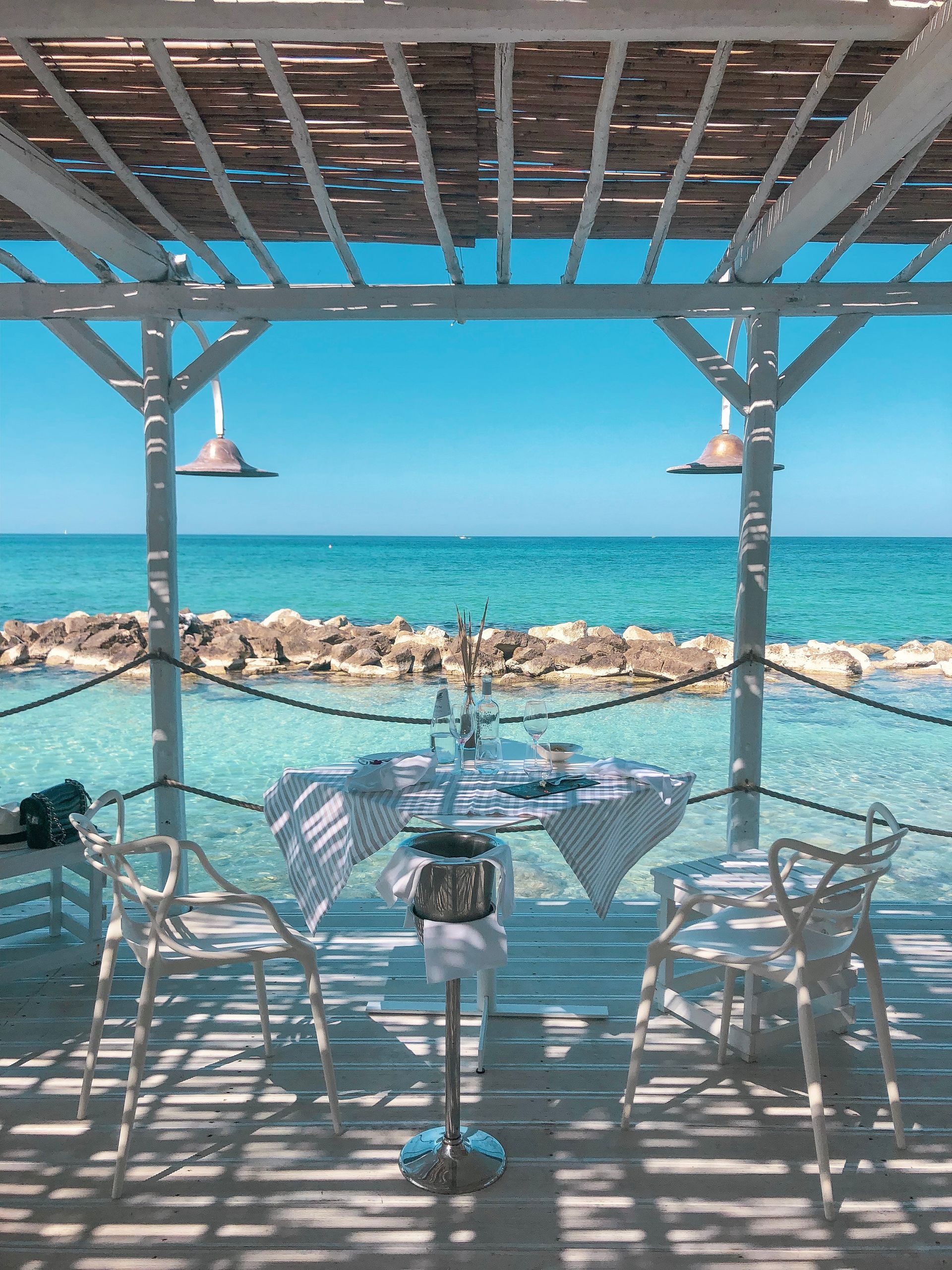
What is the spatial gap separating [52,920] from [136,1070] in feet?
5.07

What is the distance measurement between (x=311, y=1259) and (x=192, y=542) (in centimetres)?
3356

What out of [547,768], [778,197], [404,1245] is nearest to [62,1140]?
[404,1245]

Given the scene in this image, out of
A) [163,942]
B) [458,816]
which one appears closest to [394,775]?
[458,816]

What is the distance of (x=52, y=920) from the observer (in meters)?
3.41

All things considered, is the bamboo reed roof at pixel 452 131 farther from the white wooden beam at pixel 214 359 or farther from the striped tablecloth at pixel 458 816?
the striped tablecloth at pixel 458 816

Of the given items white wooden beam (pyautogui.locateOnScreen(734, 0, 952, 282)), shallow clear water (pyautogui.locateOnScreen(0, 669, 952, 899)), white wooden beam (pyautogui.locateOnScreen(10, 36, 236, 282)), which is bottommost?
shallow clear water (pyautogui.locateOnScreen(0, 669, 952, 899))

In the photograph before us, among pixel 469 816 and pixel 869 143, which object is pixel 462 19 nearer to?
pixel 869 143

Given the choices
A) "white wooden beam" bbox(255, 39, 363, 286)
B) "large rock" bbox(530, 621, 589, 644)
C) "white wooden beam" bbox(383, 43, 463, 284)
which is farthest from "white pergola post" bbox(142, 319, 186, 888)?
"large rock" bbox(530, 621, 589, 644)

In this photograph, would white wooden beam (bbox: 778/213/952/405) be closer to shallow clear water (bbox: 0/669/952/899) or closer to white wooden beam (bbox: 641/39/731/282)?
white wooden beam (bbox: 641/39/731/282)

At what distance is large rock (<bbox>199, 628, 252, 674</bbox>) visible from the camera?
50.7 ft

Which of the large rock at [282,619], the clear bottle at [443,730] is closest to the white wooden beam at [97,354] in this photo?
the clear bottle at [443,730]

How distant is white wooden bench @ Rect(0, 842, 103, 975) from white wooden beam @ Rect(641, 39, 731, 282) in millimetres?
2997

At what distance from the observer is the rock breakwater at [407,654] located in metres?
15.2

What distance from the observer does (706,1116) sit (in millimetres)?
2371
